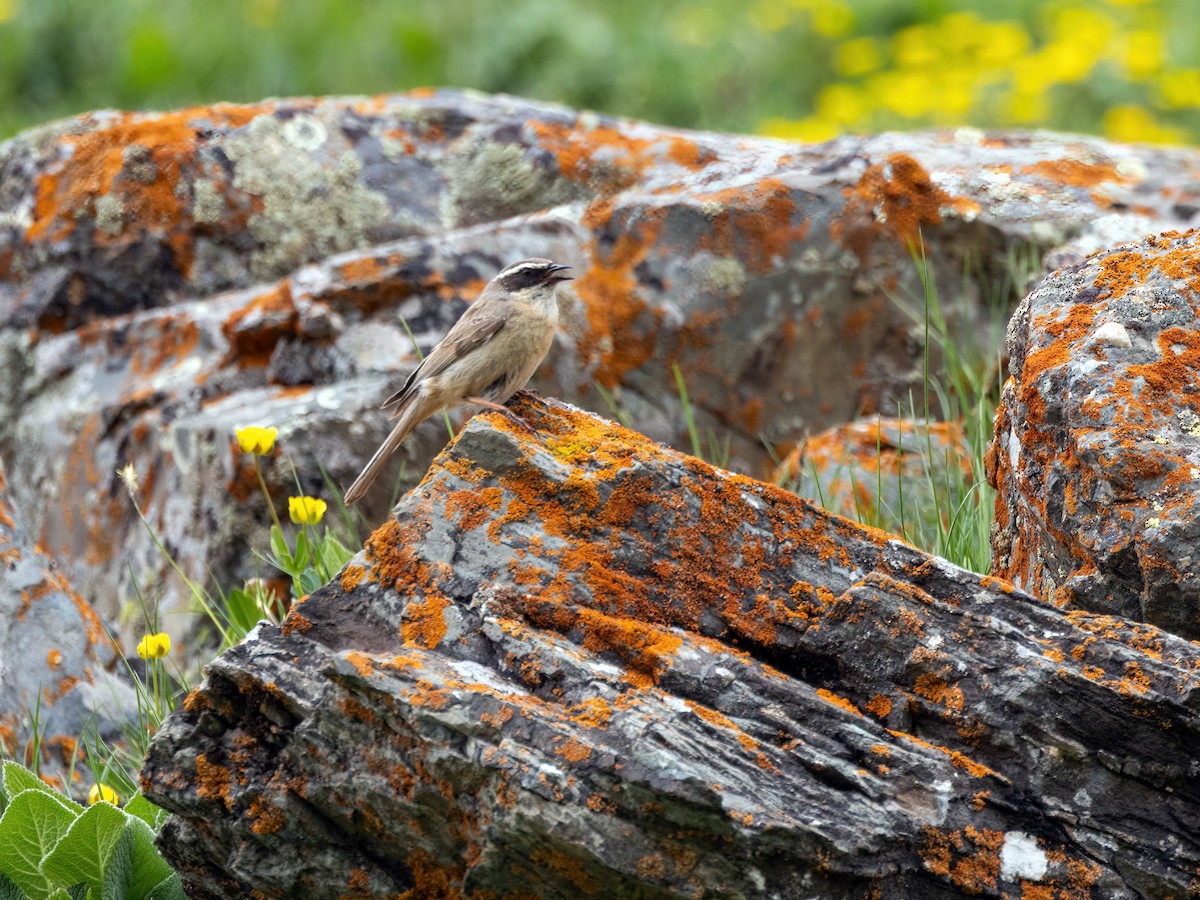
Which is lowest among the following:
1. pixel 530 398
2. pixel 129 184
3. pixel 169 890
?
pixel 169 890

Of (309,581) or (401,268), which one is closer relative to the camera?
(309,581)

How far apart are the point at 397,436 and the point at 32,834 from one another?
103 inches

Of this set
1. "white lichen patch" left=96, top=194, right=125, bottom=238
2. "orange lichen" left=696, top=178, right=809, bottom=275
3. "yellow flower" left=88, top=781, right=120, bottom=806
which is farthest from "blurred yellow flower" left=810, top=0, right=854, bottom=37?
"yellow flower" left=88, top=781, right=120, bottom=806

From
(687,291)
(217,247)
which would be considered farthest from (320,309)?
(687,291)

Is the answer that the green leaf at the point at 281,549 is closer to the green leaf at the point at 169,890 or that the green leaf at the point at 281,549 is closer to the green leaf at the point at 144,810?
the green leaf at the point at 144,810

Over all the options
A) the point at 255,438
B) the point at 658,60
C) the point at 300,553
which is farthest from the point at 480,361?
the point at 658,60

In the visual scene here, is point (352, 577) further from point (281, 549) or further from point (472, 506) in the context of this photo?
point (281, 549)

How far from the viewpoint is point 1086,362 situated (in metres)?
4.20

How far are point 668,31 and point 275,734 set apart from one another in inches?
554

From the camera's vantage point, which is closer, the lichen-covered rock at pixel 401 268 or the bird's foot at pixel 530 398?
the bird's foot at pixel 530 398

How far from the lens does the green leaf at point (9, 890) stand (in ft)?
12.6

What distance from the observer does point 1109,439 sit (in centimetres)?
399

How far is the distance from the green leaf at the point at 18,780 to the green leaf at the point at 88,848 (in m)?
0.29

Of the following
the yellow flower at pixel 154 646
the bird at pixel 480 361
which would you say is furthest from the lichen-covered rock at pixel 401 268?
the yellow flower at pixel 154 646
